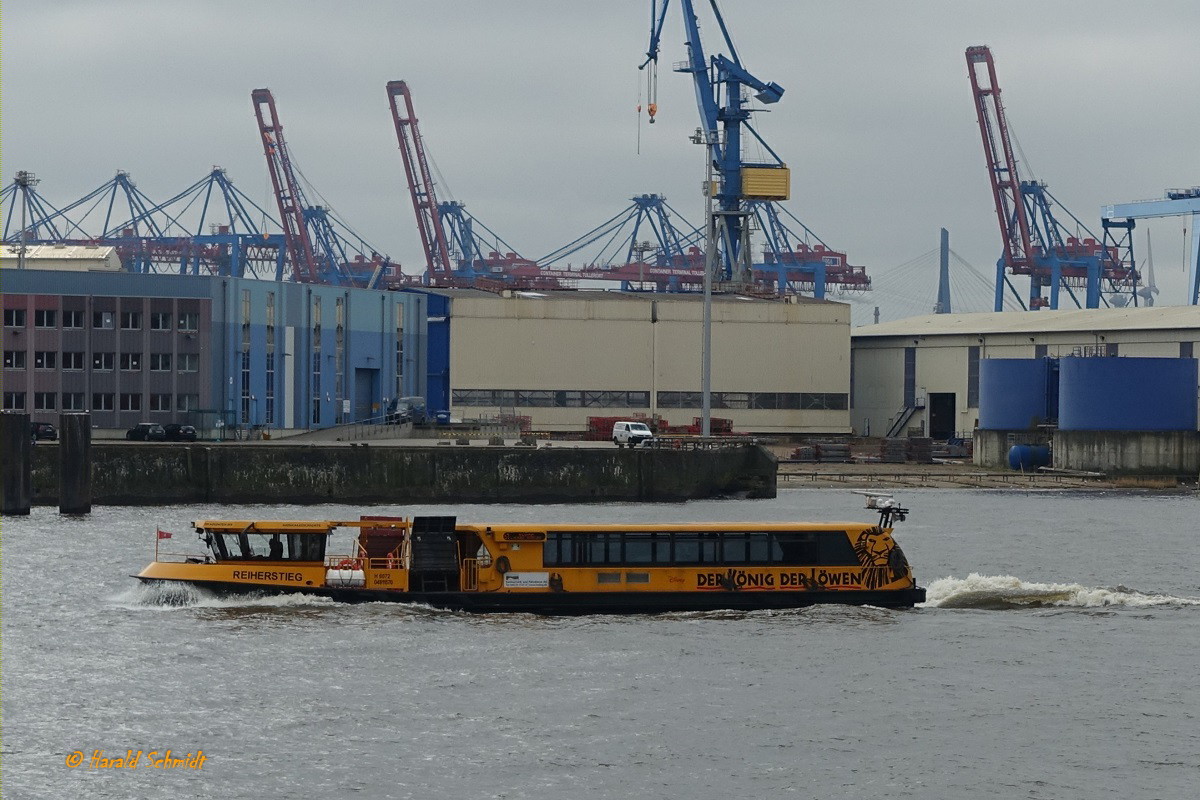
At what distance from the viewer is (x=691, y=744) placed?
3359 centimetres

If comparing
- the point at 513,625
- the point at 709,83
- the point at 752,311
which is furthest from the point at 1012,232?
the point at 513,625

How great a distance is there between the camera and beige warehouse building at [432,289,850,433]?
115 meters

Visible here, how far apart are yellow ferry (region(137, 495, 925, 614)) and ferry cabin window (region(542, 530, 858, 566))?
0.02 m

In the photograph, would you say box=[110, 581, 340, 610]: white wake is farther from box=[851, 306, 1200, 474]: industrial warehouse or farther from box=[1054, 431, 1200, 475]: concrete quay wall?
box=[851, 306, 1200, 474]: industrial warehouse

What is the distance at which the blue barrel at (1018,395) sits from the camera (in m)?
106

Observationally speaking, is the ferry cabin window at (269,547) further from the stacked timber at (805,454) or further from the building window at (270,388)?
the stacked timber at (805,454)

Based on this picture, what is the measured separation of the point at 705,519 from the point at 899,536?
282 inches

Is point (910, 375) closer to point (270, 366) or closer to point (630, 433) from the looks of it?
point (630, 433)

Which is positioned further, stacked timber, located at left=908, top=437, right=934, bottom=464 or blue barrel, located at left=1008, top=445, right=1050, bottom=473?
stacked timber, located at left=908, top=437, right=934, bottom=464

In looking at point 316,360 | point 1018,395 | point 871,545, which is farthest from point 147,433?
point 871,545

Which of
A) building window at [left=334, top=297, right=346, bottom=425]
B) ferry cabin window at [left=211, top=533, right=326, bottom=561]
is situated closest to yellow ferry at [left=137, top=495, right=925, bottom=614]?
ferry cabin window at [left=211, top=533, right=326, bottom=561]

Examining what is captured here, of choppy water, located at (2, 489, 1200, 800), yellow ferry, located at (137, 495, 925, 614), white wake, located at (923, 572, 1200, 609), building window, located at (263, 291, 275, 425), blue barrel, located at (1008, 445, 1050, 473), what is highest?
building window, located at (263, 291, 275, 425)

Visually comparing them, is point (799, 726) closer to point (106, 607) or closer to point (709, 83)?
point (106, 607)

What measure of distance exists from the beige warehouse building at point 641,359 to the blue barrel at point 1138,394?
77.5ft
